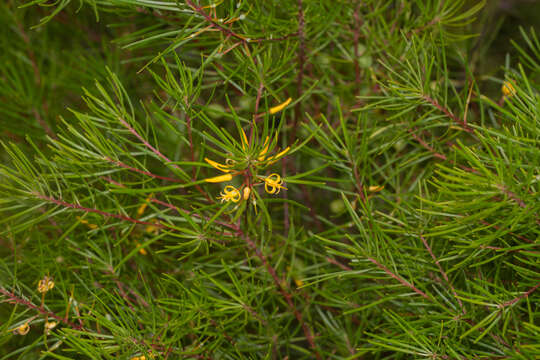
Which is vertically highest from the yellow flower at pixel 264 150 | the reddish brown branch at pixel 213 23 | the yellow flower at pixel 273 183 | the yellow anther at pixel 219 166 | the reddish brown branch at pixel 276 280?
the reddish brown branch at pixel 213 23

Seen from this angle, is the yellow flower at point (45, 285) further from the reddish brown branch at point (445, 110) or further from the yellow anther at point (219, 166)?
the reddish brown branch at point (445, 110)

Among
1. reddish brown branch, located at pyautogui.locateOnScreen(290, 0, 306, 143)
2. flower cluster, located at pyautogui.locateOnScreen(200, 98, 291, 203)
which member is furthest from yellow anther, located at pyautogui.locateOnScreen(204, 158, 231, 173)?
reddish brown branch, located at pyautogui.locateOnScreen(290, 0, 306, 143)

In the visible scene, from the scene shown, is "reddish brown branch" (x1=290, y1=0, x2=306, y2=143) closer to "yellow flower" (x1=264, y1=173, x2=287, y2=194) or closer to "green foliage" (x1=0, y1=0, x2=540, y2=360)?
"green foliage" (x1=0, y1=0, x2=540, y2=360)

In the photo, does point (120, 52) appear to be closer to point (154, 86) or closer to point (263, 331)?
point (154, 86)

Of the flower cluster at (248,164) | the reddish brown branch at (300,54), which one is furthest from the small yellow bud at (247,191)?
the reddish brown branch at (300,54)

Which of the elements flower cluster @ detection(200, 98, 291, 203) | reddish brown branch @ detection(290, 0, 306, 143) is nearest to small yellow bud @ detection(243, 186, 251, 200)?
flower cluster @ detection(200, 98, 291, 203)

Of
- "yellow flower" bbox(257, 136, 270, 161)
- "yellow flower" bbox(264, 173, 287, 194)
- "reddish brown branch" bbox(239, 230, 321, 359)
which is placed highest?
"yellow flower" bbox(257, 136, 270, 161)

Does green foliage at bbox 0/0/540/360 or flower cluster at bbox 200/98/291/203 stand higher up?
flower cluster at bbox 200/98/291/203

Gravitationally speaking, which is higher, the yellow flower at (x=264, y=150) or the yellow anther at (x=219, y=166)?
the yellow flower at (x=264, y=150)

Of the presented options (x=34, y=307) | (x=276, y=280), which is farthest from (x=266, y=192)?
(x=34, y=307)

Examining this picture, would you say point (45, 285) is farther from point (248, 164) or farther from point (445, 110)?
point (445, 110)

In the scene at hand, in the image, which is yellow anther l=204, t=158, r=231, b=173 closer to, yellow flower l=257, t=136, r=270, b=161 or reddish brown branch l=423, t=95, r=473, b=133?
yellow flower l=257, t=136, r=270, b=161
